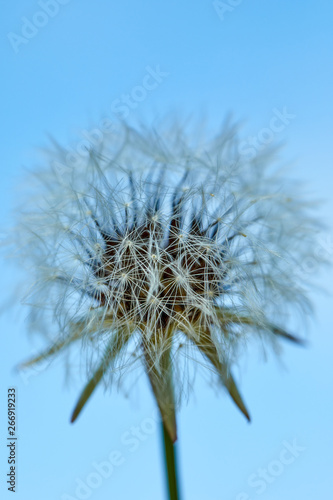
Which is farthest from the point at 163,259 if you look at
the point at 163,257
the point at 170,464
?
the point at 170,464

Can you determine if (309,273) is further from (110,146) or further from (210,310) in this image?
(110,146)

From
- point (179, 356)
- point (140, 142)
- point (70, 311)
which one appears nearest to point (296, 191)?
point (140, 142)

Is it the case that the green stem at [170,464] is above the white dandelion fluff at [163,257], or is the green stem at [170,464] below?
below

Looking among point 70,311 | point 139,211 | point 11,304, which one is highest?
point 139,211

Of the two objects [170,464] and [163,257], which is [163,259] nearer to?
[163,257]
